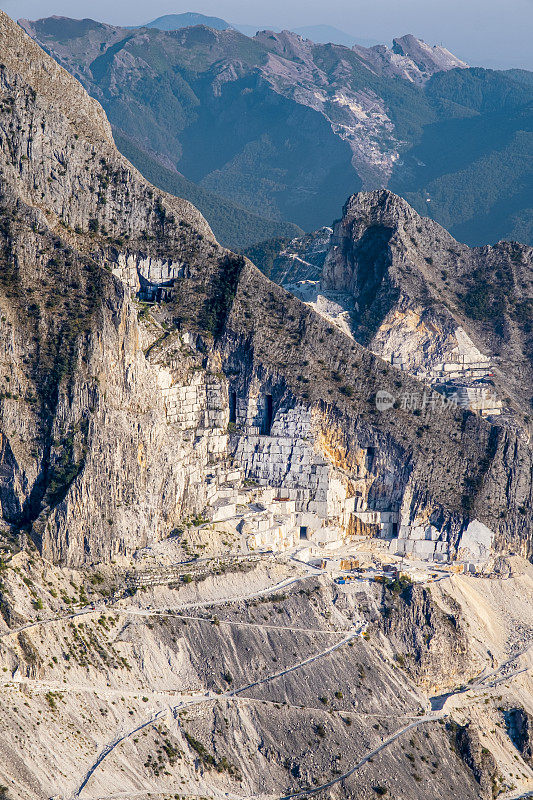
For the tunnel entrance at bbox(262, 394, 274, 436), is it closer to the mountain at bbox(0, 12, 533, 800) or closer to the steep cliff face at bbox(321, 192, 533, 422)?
the mountain at bbox(0, 12, 533, 800)

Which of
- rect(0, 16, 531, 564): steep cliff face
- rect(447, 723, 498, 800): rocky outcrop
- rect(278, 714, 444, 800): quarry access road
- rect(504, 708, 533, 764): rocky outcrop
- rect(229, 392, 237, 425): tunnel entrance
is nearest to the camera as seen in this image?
rect(278, 714, 444, 800): quarry access road

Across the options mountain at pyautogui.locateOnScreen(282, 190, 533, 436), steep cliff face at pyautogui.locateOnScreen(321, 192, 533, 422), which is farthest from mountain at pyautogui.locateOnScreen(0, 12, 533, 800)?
steep cliff face at pyautogui.locateOnScreen(321, 192, 533, 422)

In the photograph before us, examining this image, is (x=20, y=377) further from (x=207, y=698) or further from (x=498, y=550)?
(x=498, y=550)

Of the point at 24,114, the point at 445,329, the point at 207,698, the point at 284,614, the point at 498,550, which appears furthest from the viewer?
the point at 445,329

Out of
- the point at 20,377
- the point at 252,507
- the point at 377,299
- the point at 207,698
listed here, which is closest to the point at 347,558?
the point at 252,507

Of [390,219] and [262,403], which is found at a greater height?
[390,219]

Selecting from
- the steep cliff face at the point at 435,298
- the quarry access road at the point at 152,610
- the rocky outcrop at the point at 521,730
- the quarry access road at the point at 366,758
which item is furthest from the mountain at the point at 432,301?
the quarry access road at the point at 366,758

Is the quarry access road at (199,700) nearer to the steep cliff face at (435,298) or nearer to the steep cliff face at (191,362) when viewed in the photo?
the steep cliff face at (191,362)

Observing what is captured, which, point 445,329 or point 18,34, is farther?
point 445,329
